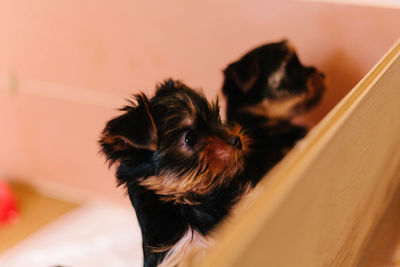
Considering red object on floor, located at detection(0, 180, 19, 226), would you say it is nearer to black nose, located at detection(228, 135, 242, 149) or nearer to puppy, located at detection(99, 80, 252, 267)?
puppy, located at detection(99, 80, 252, 267)

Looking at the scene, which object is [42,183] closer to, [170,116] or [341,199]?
[170,116]

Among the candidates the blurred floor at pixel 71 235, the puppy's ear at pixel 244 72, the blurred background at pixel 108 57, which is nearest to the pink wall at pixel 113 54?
the blurred background at pixel 108 57

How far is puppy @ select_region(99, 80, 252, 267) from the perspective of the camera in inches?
45.4

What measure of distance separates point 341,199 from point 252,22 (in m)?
1.17

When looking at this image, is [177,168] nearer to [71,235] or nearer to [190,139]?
[190,139]

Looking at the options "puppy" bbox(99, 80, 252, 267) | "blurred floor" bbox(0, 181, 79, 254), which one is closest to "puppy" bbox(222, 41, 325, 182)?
"puppy" bbox(99, 80, 252, 267)

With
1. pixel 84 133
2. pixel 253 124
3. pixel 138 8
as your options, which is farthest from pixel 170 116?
pixel 84 133

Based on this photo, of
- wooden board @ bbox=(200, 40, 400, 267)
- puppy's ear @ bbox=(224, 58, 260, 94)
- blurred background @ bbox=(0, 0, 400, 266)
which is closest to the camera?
wooden board @ bbox=(200, 40, 400, 267)

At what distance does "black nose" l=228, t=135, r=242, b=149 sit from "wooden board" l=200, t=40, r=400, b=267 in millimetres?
351

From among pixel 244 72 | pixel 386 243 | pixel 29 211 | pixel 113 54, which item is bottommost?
pixel 386 243

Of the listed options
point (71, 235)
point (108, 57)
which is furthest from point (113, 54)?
point (71, 235)

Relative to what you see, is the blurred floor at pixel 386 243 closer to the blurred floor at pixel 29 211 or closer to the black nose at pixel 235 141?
the black nose at pixel 235 141

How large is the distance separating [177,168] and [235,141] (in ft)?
0.57

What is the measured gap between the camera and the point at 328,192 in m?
0.58
